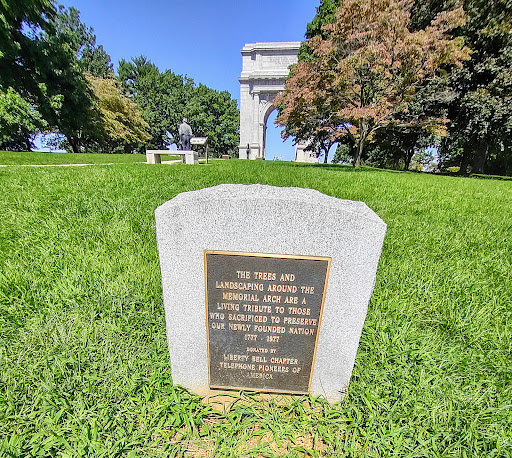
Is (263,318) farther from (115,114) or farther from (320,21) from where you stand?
(115,114)

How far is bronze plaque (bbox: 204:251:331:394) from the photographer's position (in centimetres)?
133

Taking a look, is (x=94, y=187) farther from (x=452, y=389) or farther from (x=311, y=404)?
(x=452, y=389)

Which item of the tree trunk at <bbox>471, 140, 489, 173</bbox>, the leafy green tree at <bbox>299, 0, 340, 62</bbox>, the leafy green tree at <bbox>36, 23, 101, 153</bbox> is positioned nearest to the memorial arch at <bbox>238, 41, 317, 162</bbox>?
the leafy green tree at <bbox>299, 0, 340, 62</bbox>

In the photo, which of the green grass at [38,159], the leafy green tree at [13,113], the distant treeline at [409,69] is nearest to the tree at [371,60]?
the distant treeline at [409,69]

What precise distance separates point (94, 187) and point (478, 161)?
2823 centimetres

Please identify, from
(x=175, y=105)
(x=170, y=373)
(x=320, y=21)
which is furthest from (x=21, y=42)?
(x=175, y=105)

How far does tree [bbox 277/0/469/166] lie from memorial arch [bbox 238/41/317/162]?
2176 centimetres

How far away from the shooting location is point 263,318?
1448 mm

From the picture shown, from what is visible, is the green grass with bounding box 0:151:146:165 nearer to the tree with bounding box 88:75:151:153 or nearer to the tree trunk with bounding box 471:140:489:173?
the tree with bounding box 88:75:151:153

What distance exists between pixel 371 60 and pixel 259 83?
2805 cm

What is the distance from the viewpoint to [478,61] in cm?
1534

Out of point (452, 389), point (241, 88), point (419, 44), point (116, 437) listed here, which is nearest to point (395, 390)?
point (452, 389)

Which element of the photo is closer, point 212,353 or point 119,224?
point 212,353

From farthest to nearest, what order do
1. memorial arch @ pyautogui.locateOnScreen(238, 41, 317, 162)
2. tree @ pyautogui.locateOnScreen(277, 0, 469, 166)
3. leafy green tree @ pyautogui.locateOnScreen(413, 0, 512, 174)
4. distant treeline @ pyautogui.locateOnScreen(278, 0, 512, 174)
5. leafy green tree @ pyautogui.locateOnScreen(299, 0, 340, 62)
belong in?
memorial arch @ pyautogui.locateOnScreen(238, 41, 317, 162) < leafy green tree @ pyautogui.locateOnScreen(299, 0, 340, 62) < leafy green tree @ pyautogui.locateOnScreen(413, 0, 512, 174) < distant treeline @ pyautogui.locateOnScreen(278, 0, 512, 174) < tree @ pyautogui.locateOnScreen(277, 0, 469, 166)
